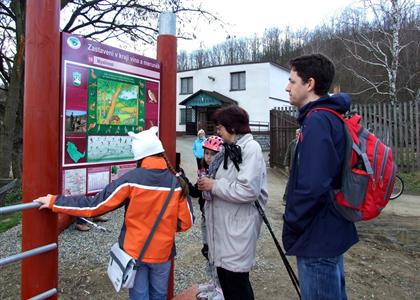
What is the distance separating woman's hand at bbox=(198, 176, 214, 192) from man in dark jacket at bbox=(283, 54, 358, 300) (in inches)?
28.7

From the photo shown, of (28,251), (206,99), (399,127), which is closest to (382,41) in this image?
(399,127)

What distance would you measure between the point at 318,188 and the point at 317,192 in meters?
0.02

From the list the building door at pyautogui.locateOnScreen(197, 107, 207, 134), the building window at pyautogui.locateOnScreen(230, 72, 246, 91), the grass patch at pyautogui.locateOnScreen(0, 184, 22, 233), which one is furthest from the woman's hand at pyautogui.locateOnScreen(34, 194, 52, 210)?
the building door at pyautogui.locateOnScreen(197, 107, 207, 134)

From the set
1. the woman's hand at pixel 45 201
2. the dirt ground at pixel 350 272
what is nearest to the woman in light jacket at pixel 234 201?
the woman's hand at pixel 45 201

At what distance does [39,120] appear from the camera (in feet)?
7.56

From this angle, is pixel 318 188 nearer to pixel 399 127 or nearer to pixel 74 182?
pixel 74 182

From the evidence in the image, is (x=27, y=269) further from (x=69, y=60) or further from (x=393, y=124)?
(x=393, y=124)

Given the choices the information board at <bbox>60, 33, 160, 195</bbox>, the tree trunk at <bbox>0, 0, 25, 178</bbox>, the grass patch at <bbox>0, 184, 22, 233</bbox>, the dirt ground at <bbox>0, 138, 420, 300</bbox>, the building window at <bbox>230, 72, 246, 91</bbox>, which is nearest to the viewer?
the information board at <bbox>60, 33, 160, 195</bbox>

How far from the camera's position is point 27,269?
7.82 feet

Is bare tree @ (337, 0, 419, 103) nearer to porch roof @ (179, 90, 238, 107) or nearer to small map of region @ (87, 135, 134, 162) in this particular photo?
porch roof @ (179, 90, 238, 107)

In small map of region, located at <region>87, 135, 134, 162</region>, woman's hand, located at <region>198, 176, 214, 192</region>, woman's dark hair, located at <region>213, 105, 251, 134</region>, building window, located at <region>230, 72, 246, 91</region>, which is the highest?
building window, located at <region>230, 72, 246, 91</region>

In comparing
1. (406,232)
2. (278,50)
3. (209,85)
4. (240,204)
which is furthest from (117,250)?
(278,50)

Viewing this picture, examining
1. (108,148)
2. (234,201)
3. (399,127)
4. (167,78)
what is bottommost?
(234,201)

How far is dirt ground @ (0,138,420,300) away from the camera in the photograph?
157 inches
